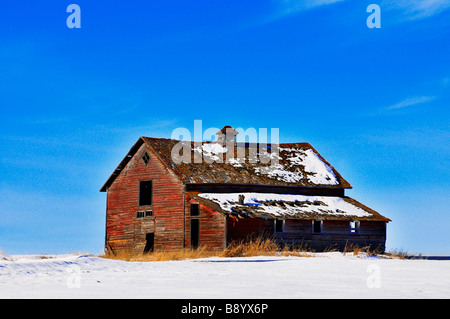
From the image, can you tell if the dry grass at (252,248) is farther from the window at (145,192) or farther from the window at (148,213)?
the window at (145,192)

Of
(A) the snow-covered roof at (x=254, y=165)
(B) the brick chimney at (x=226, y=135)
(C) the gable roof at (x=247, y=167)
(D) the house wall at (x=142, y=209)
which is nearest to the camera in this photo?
(D) the house wall at (x=142, y=209)

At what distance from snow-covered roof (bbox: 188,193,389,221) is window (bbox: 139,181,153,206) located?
4131 millimetres

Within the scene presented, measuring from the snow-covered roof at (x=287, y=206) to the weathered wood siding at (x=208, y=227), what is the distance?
1.85 ft

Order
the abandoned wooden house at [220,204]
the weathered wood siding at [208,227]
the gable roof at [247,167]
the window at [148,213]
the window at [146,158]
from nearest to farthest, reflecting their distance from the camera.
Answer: the weathered wood siding at [208,227] < the abandoned wooden house at [220,204] < the window at [148,213] < the gable roof at [247,167] < the window at [146,158]

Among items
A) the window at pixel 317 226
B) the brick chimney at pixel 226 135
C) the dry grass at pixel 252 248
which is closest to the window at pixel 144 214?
the dry grass at pixel 252 248

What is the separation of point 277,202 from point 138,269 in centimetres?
2022

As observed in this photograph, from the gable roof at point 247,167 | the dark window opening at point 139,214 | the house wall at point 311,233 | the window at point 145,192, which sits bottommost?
the house wall at point 311,233

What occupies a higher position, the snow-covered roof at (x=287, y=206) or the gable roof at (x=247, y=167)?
the gable roof at (x=247, y=167)

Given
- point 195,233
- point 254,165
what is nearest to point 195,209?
point 195,233

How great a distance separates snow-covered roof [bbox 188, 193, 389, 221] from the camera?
37.2 m

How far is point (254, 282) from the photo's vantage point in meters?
15.8

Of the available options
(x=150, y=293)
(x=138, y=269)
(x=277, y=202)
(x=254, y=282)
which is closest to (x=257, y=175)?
(x=277, y=202)

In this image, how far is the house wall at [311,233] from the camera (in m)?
37.1

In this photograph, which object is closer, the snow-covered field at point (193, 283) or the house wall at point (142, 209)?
the snow-covered field at point (193, 283)
